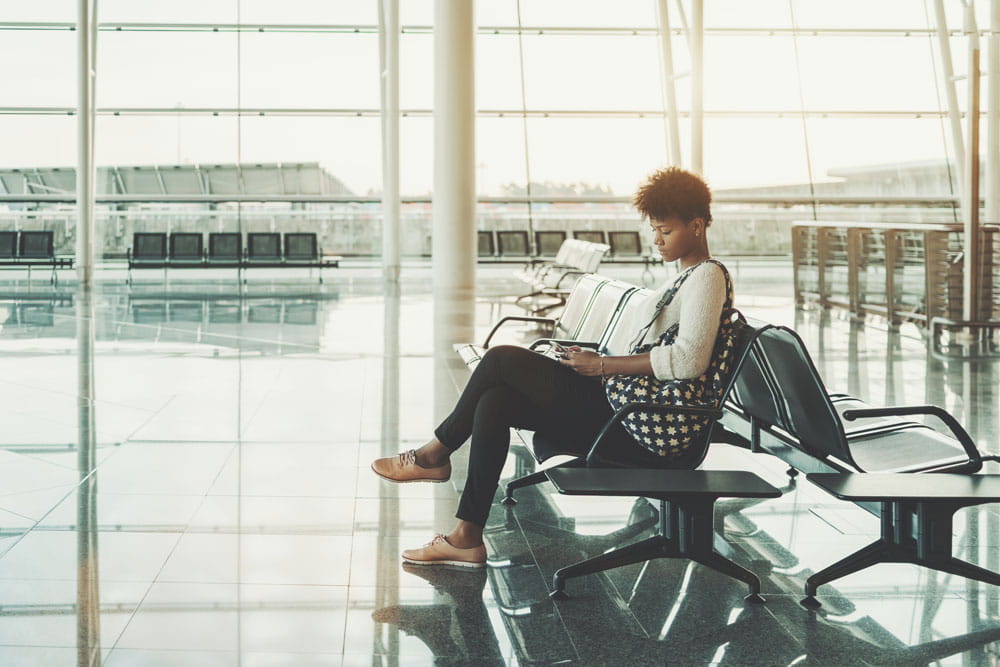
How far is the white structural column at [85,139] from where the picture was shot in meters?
15.0

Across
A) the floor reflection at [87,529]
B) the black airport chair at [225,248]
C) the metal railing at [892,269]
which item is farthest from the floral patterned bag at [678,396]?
the black airport chair at [225,248]

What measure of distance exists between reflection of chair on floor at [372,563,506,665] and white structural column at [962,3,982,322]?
733 cm

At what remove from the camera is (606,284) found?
5.38m

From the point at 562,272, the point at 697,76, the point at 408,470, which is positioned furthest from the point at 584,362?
the point at 562,272

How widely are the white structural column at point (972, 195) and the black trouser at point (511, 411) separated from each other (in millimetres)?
6741

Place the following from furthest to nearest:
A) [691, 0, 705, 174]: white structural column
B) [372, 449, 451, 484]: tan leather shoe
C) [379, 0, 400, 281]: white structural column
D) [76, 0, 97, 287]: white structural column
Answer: [379, 0, 400, 281]: white structural column < [76, 0, 97, 287]: white structural column < [691, 0, 705, 174]: white structural column < [372, 449, 451, 484]: tan leather shoe

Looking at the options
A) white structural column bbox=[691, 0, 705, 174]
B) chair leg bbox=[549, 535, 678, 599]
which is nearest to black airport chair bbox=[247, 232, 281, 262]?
white structural column bbox=[691, 0, 705, 174]

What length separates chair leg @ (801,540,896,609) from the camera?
3.20 m

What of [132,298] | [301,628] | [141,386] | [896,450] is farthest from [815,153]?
[301,628]

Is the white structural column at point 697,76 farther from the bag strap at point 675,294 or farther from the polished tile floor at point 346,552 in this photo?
the bag strap at point 675,294

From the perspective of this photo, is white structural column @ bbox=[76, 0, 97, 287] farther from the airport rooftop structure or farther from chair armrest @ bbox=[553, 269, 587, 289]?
chair armrest @ bbox=[553, 269, 587, 289]

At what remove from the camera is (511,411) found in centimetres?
360

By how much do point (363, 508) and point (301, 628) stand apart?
1243 millimetres

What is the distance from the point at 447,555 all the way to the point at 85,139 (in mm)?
13450
